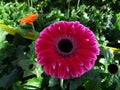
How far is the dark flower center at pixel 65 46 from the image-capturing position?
1706 mm

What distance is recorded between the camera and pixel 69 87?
6.77 feet

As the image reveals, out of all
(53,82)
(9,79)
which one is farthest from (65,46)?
(9,79)

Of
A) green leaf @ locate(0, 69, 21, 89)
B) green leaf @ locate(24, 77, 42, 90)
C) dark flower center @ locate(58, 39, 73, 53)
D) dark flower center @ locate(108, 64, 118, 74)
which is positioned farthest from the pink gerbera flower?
green leaf @ locate(0, 69, 21, 89)

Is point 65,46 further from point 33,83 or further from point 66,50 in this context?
point 33,83

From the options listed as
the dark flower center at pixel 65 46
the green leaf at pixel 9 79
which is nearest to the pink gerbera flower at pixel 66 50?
the dark flower center at pixel 65 46

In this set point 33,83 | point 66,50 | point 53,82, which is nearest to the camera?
point 66,50

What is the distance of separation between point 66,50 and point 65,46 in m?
0.03

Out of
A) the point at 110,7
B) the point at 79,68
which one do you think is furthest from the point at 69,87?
the point at 110,7

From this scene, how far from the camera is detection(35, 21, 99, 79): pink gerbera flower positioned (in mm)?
1661

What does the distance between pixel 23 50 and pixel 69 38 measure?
2.83 feet

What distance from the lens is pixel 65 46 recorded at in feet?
5.68

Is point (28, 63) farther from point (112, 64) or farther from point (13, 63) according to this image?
point (112, 64)

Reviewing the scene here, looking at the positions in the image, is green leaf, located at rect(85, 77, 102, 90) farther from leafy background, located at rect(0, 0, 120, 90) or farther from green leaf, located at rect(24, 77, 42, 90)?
green leaf, located at rect(24, 77, 42, 90)

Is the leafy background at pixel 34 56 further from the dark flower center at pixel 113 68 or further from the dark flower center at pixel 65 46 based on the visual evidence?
the dark flower center at pixel 65 46
